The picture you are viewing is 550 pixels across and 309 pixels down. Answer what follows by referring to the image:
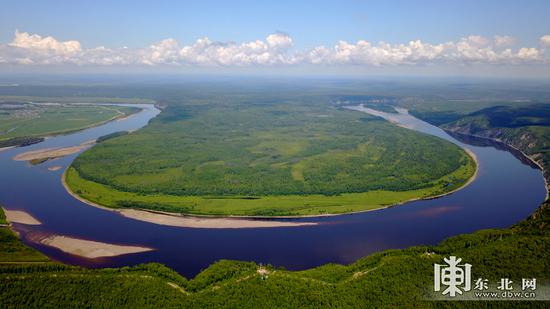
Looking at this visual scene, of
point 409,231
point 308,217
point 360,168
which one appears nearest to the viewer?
point 409,231

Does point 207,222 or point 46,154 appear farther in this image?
point 46,154

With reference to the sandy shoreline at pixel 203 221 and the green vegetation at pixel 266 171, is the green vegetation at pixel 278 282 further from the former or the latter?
the green vegetation at pixel 266 171

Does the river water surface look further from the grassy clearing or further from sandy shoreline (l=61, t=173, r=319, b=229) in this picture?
the grassy clearing

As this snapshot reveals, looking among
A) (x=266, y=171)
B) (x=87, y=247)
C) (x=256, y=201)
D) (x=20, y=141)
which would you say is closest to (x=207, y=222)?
(x=256, y=201)

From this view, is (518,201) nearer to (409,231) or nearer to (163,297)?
(409,231)

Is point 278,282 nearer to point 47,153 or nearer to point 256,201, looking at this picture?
point 256,201

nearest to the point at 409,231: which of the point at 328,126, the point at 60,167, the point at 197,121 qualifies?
the point at 60,167

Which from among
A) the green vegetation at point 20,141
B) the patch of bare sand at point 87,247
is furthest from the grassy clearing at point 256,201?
the green vegetation at point 20,141
